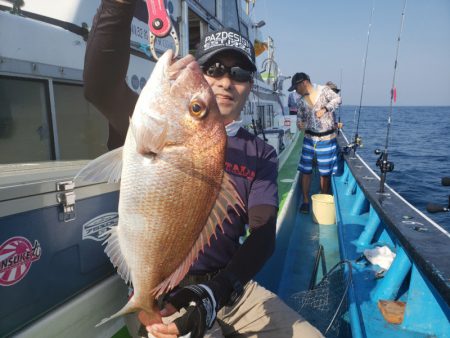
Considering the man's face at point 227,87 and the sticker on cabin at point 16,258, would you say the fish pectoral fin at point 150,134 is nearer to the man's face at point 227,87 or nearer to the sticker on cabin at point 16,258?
the man's face at point 227,87

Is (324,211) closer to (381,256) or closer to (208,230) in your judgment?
(381,256)

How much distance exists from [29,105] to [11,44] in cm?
49

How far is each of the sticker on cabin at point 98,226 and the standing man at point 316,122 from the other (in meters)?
4.49

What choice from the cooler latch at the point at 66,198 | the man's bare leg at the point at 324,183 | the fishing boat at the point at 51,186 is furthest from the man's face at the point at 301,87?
the cooler latch at the point at 66,198

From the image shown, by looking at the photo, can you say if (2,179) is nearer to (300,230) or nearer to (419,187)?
(300,230)

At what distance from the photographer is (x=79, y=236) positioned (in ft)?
6.09

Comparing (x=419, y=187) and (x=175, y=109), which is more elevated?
(x=175, y=109)

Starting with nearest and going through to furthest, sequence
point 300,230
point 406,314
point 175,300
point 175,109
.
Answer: point 175,109
point 175,300
point 406,314
point 300,230

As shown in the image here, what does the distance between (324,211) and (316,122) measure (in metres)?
1.67

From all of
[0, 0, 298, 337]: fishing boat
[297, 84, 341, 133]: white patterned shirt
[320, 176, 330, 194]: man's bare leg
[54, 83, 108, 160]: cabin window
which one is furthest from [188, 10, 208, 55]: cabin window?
[54, 83, 108, 160]: cabin window

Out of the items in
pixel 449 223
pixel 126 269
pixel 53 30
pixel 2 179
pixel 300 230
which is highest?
pixel 53 30

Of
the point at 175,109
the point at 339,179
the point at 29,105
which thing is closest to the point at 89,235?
the point at 175,109

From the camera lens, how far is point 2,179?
154cm

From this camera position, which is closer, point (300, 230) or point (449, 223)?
point (300, 230)
